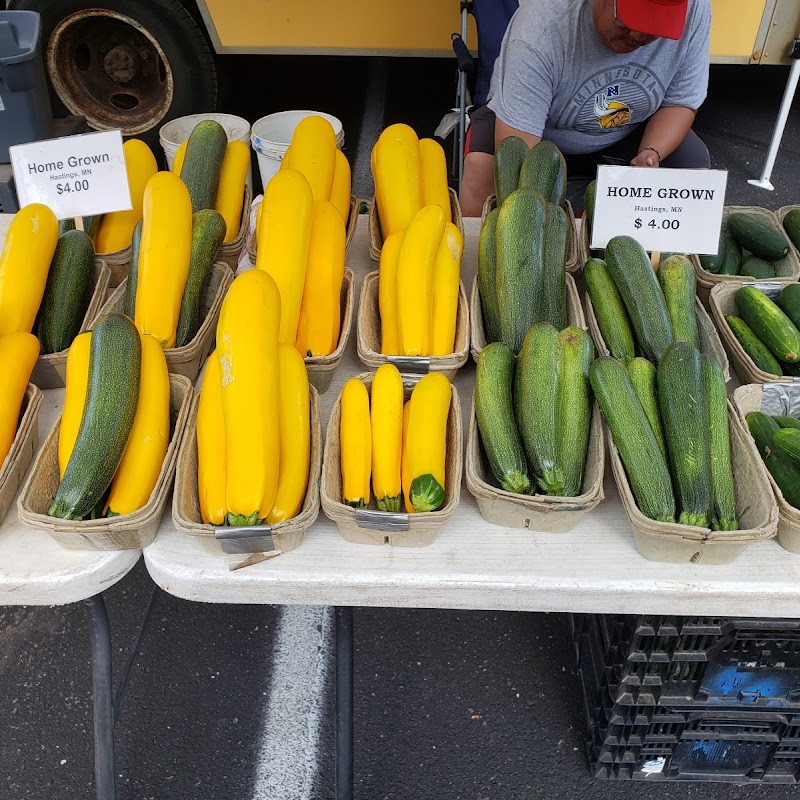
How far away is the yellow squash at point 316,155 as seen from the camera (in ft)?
5.63

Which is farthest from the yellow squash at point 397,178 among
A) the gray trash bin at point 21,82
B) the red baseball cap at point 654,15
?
the gray trash bin at point 21,82

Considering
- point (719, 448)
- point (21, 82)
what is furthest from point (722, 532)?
point (21, 82)

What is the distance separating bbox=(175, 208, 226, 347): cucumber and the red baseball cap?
4.67 feet

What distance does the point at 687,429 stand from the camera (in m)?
1.19

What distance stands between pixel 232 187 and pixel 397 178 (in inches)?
18.2

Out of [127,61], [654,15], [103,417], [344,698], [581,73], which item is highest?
[654,15]

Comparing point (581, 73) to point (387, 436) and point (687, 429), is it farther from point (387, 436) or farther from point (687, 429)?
point (387, 436)

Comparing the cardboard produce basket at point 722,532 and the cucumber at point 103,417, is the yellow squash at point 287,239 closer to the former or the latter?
the cucumber at point 103,417

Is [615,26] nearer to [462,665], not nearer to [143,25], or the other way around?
[462,665]

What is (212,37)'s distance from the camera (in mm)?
3805

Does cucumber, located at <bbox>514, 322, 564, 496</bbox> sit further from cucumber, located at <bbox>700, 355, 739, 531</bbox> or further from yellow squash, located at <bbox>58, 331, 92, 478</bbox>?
yellow squash, located at <bbox>58, 331, 92, 478</bbox>

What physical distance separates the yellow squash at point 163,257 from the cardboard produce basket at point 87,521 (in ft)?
0.96

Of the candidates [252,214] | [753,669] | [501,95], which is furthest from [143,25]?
[753,669]

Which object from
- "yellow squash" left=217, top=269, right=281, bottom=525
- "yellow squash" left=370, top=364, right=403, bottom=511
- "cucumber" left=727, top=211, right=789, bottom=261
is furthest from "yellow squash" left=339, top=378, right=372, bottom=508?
"cucumber" left=727, top=211, right=789, bottom=261
